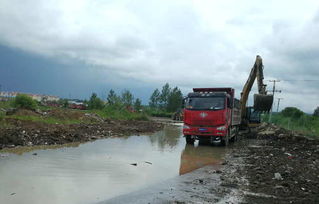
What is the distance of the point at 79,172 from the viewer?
813 cm

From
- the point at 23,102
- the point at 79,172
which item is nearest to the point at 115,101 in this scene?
the point at 23,102

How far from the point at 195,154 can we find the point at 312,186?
6702mm

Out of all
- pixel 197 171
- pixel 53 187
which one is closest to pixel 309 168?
pixel 197 171

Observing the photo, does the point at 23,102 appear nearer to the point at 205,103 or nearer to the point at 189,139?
the point at 189,139

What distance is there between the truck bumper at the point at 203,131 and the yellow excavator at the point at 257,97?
589 centimetres

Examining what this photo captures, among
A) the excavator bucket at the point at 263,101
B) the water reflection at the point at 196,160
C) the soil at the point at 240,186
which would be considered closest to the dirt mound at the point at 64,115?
the water reflection at the point at 196,160

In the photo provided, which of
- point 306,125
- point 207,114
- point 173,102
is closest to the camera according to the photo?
Answer: point 207,114

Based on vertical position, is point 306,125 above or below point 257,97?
below

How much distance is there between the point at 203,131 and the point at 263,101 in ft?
21.7

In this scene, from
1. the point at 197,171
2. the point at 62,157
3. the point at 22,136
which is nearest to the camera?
the point at 197,171

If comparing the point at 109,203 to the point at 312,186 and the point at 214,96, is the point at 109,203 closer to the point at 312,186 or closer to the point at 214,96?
the point at 312,186

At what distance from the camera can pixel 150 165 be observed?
9961 mm

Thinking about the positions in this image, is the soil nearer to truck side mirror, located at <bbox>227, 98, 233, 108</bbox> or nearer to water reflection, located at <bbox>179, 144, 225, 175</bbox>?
water reflection, located at <bbox>179, 144, 225, 175</bbox>

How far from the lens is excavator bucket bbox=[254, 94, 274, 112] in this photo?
2009 centimetres
